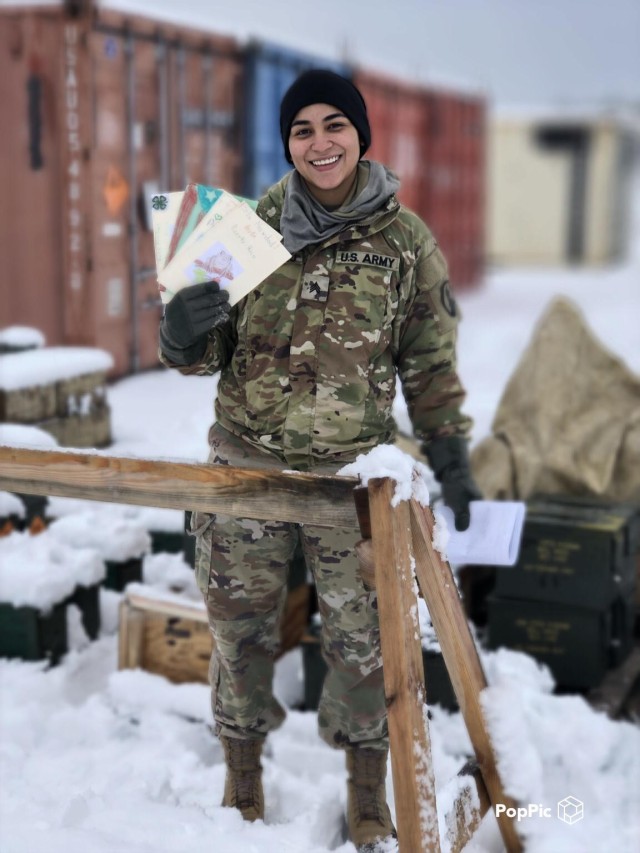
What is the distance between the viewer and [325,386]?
256 centimetres

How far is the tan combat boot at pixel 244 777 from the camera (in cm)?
286

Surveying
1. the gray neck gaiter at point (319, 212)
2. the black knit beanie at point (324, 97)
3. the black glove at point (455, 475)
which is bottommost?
the black glove at point (455, 475)

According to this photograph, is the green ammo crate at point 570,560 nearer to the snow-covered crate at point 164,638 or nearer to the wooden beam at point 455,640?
the snow-covered crate at point 164,638

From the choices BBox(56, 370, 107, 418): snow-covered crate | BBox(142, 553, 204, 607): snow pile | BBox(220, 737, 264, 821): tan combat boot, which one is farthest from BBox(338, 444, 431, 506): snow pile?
BBox(56, 370, 107, 418): snow-covered crate

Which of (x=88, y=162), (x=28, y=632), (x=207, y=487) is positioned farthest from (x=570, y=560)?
(x=88, y=162)

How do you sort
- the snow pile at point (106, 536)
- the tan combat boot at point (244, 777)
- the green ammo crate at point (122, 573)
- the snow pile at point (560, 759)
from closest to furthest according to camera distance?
the snow pile at point (560, 759) < the tan combat boot at point (244, 777) < the snow pile at point (106, 536) < the green ammo crate at point (122, 573)

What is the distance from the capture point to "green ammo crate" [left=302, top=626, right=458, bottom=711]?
3.58 m

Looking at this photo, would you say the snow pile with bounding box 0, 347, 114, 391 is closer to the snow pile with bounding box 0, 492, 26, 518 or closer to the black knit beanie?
the snow pile with bounding box 0, 492, 26, 518

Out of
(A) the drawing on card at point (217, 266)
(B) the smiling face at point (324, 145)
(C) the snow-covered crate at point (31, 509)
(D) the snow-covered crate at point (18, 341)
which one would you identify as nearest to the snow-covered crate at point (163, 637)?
(C) the snow-covered crate at point (31, 509)

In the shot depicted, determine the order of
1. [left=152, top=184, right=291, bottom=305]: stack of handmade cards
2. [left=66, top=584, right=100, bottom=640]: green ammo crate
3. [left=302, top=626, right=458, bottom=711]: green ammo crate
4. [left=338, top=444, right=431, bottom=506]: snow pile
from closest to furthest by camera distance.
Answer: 1. [left=338, top=444, right=431, bottom=506]: snow pile
2. [left=152, top=184, right=291, bottom=305]: stack of handmade cards
3. [left=302, top=626, right=458, bottom=711]: green ammo crate
4. [left=66, top=584, right=100, bottom=640]: green ammo crate

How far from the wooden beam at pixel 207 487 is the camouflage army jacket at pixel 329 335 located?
1.04ft

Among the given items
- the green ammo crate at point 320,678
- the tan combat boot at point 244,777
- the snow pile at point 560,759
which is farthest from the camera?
the green ammo crate at point 320,678

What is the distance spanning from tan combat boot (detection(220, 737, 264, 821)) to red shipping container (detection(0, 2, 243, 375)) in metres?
4.89

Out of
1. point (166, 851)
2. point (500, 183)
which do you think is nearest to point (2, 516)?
point (166, 851)
